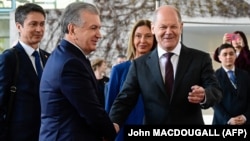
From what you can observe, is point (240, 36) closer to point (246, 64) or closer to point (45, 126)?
point (246, 64)

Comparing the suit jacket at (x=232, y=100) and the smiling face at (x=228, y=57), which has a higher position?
the smiling face at (x=228, y=57)

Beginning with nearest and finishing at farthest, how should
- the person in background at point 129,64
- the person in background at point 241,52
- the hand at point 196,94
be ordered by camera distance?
the hand at point 196,94, the person in background at point 129,64, the person in background at point 241,52

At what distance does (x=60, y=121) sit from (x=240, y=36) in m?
3.50

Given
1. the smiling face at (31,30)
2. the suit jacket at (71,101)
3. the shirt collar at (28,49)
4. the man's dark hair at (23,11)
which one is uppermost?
the man's dark hair at (23,11)

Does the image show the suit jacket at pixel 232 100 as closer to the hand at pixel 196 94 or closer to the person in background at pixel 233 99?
the person in background at pixel 233 99

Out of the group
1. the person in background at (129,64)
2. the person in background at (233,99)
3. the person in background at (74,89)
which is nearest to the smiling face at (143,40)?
the person in background at (129,64)

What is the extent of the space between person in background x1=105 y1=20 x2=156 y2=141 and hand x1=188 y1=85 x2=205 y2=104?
2.91 ft

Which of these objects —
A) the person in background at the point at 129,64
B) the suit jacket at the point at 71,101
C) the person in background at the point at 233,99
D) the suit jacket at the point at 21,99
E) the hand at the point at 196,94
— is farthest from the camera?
the person in background at the point at 233,99

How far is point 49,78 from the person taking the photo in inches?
93.0

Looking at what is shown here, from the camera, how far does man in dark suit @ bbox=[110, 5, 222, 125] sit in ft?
8.51

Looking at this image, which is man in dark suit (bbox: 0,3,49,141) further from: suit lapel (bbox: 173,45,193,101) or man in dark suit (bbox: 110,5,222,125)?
suit lapel (bbox: 173,45,193,101)

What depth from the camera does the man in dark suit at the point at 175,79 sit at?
2.59 metres

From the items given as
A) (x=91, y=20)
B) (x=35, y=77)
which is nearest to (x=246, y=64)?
(x=35, y=77)

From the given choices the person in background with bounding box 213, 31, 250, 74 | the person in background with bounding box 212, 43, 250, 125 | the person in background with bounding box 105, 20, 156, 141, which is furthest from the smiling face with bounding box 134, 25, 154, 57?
the person in background with bounding box 213, 31, 250, 74
